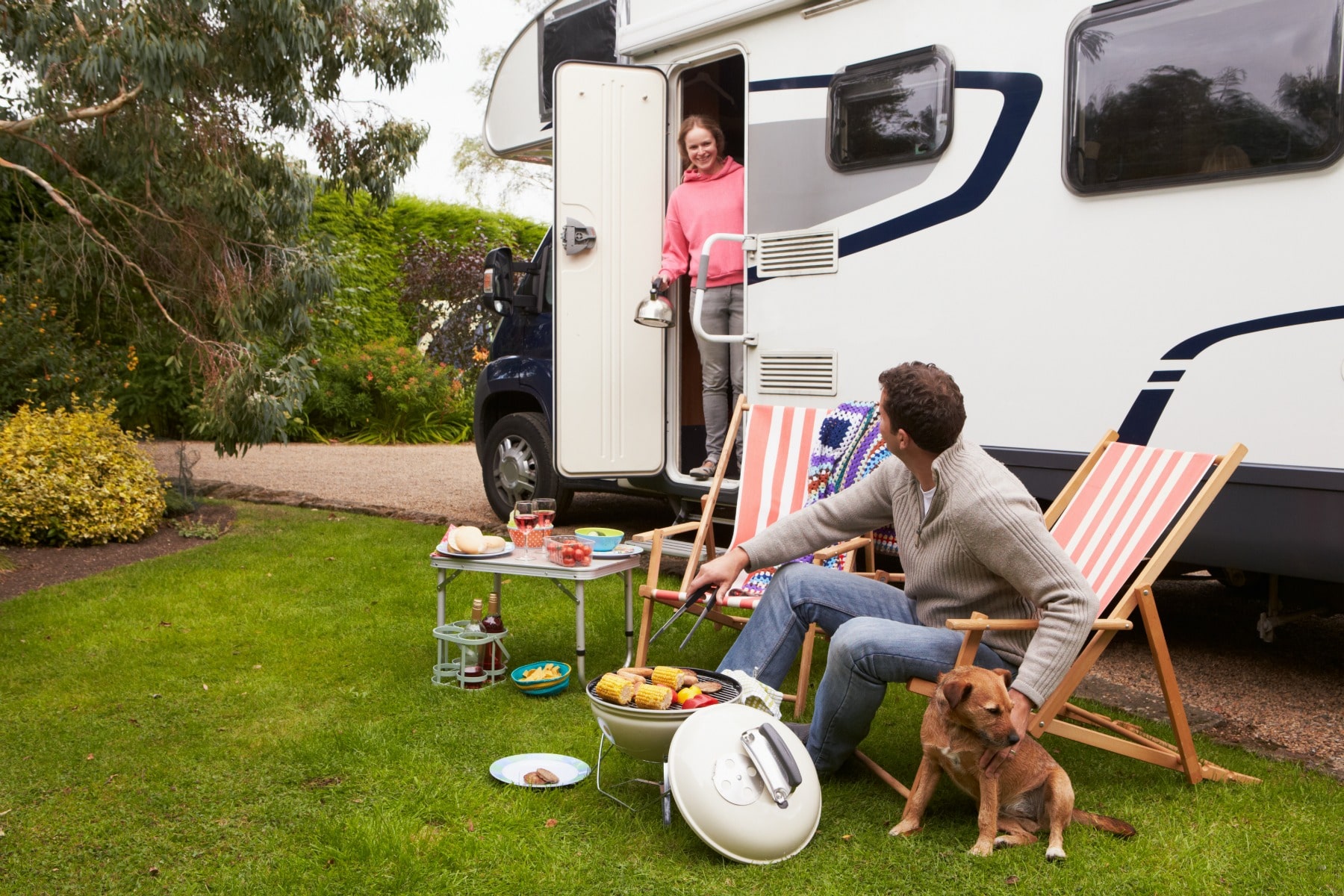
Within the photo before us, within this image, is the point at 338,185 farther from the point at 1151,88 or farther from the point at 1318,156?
the point at 1318,156

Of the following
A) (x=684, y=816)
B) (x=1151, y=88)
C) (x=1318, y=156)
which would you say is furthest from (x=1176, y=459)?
(x=684, y=816)

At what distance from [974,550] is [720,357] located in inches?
109

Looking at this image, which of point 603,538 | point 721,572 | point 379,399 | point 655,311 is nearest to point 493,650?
point 603,538

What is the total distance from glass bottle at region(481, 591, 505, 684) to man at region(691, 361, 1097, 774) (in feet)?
3.56

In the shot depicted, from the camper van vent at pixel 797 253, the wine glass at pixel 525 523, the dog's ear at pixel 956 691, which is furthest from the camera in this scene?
the camper van vent at pixel 797 253

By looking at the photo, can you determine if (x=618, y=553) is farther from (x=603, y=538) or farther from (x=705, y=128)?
(x=705, y=128)

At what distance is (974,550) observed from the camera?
264cm

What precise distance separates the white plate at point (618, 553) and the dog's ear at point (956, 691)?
1620 mm

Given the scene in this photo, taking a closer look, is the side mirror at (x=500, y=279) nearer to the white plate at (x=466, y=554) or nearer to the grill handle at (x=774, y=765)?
the white plate at (x=466, y=554)

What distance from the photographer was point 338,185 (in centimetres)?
687

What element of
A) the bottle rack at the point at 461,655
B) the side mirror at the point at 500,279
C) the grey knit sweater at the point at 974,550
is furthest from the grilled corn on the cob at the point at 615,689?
the side mirror at the point at 500,279

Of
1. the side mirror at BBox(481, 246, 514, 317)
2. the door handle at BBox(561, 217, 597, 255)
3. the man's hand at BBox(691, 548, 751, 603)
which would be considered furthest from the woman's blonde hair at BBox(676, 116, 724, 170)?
the man's hand at BBox(691, 548, 751, 603)

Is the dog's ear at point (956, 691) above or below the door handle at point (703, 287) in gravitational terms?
below

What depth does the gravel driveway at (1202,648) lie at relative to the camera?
3434 millimetres
